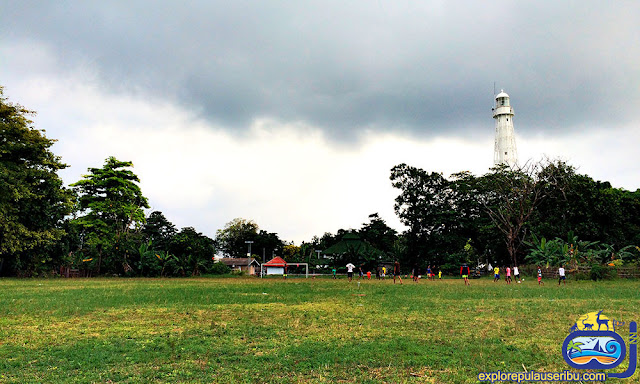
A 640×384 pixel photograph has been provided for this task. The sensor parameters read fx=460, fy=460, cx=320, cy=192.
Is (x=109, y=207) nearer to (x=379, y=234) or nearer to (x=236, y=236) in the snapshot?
(x=379, y=234)

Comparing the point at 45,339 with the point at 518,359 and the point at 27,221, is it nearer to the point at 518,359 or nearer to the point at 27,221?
the point at 518,359

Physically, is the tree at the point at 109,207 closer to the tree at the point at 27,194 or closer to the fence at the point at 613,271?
the tree at the point at 27,194

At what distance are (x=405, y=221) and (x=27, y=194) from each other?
37388 millimetres

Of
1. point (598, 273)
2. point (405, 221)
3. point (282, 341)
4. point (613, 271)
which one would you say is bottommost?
point (282, 341)

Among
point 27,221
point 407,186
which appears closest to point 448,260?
point 407,186

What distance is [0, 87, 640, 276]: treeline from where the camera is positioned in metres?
37.4

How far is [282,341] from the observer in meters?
8.95

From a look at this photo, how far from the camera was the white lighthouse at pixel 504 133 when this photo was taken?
272ft

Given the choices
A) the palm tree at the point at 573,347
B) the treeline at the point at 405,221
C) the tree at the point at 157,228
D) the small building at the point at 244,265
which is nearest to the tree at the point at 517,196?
the treeline at the point at 405,221

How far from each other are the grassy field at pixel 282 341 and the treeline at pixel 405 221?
26774 mm

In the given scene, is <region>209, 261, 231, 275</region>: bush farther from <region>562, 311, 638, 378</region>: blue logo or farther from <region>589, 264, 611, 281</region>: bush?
<region>562, 311, 638, 378</region>: blue logo

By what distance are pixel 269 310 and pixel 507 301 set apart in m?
8.62

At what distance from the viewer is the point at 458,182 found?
54188 mm

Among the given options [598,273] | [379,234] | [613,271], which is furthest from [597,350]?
[379,234]
